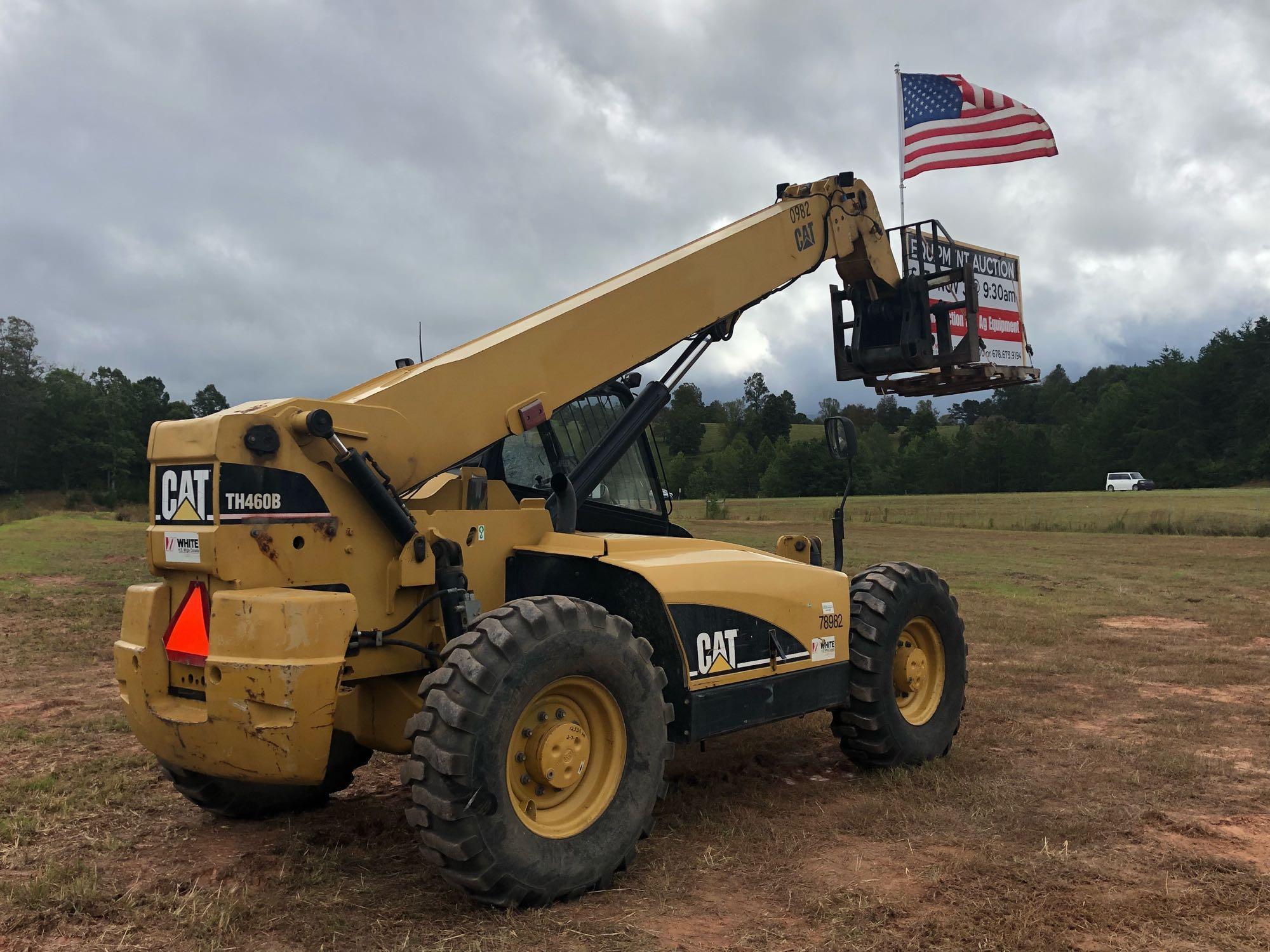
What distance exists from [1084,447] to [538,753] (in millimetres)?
98818

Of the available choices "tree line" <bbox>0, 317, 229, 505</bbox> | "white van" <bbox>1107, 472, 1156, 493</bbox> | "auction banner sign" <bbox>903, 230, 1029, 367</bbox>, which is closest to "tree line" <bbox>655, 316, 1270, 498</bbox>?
"white van" <bbox>1107, 472, 1156, 493</bbox>

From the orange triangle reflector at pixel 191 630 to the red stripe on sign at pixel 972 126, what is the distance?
7492 mm

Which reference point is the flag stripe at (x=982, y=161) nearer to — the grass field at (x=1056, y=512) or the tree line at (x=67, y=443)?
the grass field at (x=1056, y=512)

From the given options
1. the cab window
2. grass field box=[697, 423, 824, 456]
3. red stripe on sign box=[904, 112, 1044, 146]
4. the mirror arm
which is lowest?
the mirror arm

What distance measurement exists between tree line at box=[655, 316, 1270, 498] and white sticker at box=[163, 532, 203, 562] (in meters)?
66.4

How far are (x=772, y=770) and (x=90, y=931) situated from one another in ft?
13.1

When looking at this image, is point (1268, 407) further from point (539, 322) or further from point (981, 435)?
point (539, 322)

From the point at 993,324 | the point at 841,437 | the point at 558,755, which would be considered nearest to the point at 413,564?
the point at 558,755

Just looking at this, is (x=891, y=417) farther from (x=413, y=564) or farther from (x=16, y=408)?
(x=413, y=564)

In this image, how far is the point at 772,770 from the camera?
6570 mm

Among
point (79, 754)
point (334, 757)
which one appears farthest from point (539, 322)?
point (79, 754)

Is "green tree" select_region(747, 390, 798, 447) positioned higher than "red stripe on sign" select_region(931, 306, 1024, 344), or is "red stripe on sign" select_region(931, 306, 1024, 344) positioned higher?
"green tree" select_region(747, 390, 798, 447)

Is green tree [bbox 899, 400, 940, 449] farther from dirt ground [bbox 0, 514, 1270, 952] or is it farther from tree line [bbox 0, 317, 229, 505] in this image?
dirt ground [bbox 0, 514, 1270, 952]

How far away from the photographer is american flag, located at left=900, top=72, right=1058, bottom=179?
30.4ft
